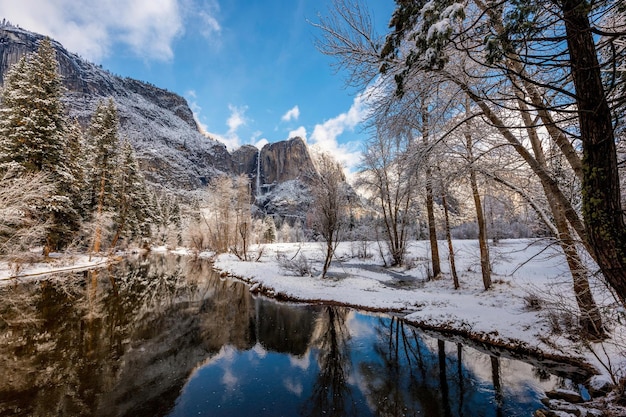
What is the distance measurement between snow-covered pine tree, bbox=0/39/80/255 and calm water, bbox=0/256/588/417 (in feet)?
36.5

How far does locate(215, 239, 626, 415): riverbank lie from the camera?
19.3 ft

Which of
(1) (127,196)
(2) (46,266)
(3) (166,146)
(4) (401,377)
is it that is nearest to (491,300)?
(4) (401,377)

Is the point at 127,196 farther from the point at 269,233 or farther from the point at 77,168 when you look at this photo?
the point at 269,233

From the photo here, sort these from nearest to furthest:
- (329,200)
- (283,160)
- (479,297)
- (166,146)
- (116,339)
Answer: (116,339)
(479,297)
(329,200)
(283,160)
(166,146)

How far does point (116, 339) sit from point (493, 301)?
1284 cm

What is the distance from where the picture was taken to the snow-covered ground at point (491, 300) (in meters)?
6.00

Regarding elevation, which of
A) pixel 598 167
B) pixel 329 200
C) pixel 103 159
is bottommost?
pixel 598 167

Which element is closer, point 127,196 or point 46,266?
point 46,266

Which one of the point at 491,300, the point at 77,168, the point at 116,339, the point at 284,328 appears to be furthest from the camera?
the point at 77,168

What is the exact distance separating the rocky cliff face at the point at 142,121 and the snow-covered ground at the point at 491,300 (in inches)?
5119

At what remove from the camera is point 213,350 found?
7.81m

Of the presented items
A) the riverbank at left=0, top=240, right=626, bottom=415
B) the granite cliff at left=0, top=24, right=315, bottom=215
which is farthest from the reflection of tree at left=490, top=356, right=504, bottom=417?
the granite cliff at left=0, top=24, right=315, bottom=215

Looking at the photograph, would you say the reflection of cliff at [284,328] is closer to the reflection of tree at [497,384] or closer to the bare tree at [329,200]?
the reflection of tree at [497,384]

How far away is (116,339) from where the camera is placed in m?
8.05
